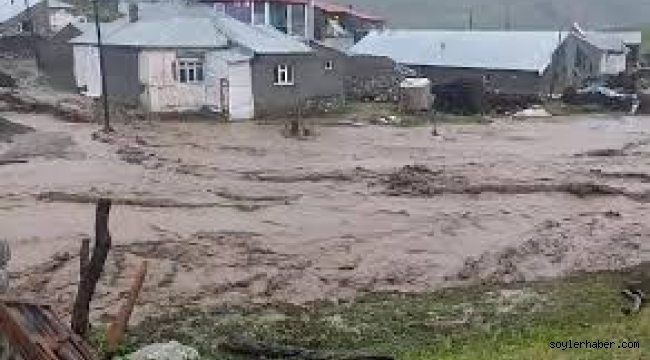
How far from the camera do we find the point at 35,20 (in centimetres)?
5306

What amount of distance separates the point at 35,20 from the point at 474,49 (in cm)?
2507

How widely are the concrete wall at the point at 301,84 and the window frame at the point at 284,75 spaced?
0.09 m

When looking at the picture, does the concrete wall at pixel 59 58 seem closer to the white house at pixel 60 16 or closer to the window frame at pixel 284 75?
the white house at pixel 60 16

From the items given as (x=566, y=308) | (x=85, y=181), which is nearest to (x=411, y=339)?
(x=566, y=308)

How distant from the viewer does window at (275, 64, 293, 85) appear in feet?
117

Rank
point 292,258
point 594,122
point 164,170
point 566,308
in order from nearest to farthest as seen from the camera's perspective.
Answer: point 566,308 → point 292,258 → point 164,170 → point 594,122

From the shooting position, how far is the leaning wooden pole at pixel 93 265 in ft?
27.0

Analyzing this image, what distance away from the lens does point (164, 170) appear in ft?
79.8

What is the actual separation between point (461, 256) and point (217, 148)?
1231 centimetres

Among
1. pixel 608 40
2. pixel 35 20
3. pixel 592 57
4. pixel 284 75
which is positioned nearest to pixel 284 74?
pixel 284 75

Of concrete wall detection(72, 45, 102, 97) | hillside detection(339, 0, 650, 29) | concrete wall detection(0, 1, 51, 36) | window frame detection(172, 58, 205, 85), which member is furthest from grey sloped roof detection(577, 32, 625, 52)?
hillside detection(339, 0, 650, 29)

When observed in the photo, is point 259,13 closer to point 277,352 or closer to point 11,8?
point 11,8

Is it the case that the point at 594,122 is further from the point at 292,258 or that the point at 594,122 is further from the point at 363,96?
the point at 292,258

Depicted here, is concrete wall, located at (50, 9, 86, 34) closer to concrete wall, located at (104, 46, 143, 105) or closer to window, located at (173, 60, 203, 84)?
concrete wall, located at (104, 46, 143, 105)
